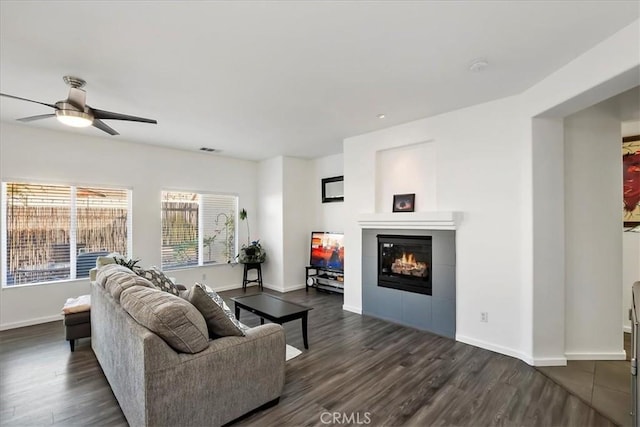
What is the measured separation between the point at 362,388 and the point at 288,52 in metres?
2.86

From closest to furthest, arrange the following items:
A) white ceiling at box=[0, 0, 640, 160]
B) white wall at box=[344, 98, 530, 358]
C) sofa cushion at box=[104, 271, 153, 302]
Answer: white ceiling at box=[0, 0, 640, 160], sofa cushion at box=[104, 271, 153, 302], white wall at box=[344, 98, 530, 358]

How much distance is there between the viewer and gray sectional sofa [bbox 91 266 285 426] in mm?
1762

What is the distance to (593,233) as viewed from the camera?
3.15m

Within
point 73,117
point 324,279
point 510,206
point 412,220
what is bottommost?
point 324,279

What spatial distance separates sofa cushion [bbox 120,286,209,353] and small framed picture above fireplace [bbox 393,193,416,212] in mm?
3070

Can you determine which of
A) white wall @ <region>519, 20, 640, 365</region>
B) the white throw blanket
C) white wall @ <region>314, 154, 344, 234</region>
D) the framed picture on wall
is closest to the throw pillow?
the white throw blanket

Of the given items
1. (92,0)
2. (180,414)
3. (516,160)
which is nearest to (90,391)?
(180,414)

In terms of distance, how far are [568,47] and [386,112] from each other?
1807 millimetres

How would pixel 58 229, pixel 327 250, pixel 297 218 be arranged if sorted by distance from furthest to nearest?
pixel 297 218 → pixel 327 250 → pixel 58 229

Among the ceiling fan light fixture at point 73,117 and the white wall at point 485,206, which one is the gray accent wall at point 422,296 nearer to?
the white wall at point 485,206

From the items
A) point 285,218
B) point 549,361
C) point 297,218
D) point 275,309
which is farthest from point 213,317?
point 297,218

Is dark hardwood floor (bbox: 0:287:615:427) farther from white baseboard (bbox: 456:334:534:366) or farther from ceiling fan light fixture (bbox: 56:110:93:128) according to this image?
ceiling fan light fixture (bbox: 56:110:93:128)

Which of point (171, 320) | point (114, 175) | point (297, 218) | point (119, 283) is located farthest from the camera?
point (297, 218)

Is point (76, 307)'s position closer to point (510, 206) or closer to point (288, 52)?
point (288, 52)
